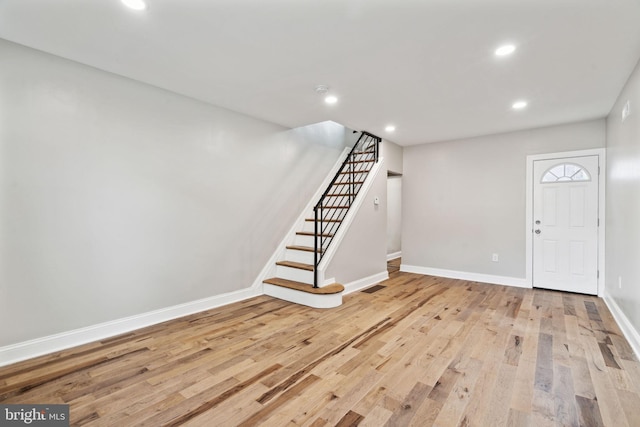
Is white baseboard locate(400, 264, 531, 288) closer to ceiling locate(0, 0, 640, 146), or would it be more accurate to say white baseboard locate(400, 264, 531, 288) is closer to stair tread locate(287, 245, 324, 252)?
stair tread locate(287, 245, 324, 252)

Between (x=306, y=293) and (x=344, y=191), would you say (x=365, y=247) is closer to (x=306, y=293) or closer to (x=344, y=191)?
(x=344, y=191)

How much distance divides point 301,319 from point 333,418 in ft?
5.25

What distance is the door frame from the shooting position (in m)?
4.14

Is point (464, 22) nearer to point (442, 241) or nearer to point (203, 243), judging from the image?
point (203, 243)

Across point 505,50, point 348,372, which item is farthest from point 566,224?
point 348,372

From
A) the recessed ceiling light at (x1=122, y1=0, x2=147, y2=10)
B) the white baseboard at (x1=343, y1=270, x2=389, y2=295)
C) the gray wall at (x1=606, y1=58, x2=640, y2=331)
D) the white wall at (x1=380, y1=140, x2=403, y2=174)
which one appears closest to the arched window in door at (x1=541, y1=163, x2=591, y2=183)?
the gray wall at (x1=606, y1=58, x2=640, y2=331)

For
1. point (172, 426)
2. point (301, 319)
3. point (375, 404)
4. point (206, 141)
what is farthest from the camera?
point (206, 141)

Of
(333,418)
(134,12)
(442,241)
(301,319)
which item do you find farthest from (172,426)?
(442,241)

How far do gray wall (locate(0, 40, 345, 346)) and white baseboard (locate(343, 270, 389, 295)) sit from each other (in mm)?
1351

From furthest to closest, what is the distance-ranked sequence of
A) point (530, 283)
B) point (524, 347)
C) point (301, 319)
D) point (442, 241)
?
point (442, 241), point (530, 283), point (301, 319), point (524, 347)

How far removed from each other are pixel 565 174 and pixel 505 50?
3.03 metres

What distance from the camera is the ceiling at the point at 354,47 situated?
193 centimetres

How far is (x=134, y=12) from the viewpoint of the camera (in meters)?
1.95

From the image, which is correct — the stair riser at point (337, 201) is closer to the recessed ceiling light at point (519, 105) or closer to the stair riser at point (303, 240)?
the stair riser at point (303, 240)
